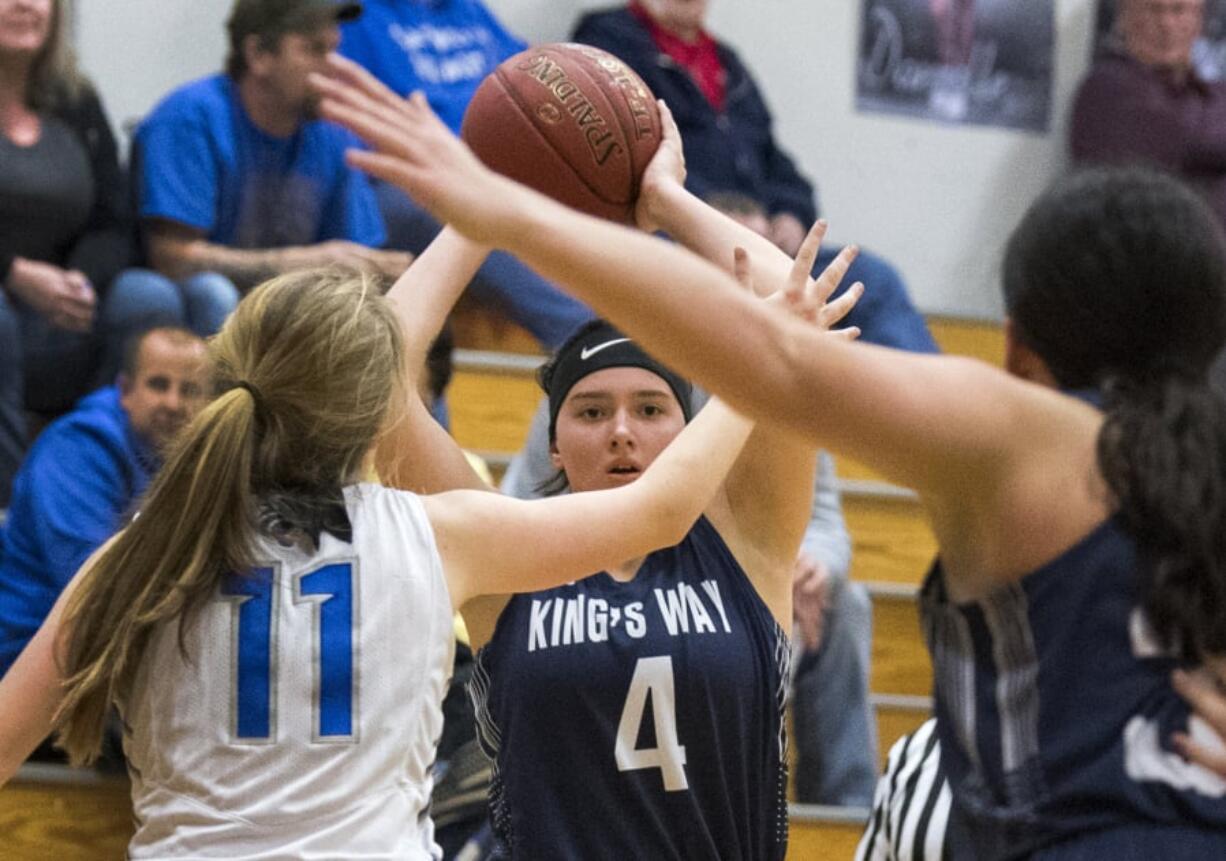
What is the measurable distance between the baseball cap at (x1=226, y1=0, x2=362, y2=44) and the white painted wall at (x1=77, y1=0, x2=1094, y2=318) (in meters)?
1.70

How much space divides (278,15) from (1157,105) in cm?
357

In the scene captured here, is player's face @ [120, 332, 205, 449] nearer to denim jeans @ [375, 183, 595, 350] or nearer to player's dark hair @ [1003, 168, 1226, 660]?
denim jeans @ [375, 183, 595, 350]

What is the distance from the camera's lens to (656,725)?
2.97m

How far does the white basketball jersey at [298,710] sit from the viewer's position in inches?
92.4

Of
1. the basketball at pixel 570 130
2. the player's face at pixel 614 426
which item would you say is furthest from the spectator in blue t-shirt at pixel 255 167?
the basketball at pixel 570 130

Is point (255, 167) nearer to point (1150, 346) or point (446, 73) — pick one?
point (446, 73)

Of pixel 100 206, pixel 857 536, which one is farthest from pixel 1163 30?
pixel 100 206

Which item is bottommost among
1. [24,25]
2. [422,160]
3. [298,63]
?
[298,63]

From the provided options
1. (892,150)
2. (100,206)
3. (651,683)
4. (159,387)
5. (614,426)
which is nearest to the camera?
(651,683)

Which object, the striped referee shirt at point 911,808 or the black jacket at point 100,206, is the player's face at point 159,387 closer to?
the black jacket at point 100,206

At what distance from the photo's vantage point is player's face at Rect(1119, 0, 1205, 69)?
737 cm

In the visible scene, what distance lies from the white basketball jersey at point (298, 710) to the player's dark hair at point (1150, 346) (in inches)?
36.4

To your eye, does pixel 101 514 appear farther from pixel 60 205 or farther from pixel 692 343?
pixel 692 343

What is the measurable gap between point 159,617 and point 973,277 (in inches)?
235
